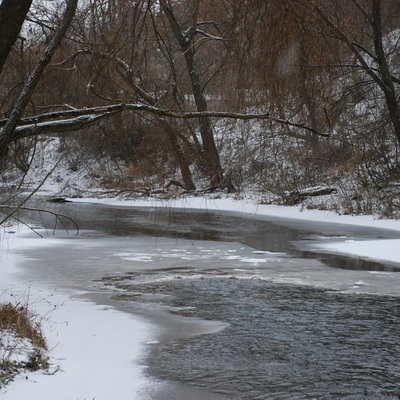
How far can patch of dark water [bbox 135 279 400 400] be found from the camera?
241 inches

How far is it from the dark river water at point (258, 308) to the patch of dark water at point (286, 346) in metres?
0.01

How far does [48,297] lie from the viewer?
945 centimetres

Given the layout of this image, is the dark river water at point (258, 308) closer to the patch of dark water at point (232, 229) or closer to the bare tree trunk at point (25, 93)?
the patch of dark water at point (232, 229)

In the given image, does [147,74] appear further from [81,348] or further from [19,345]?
[19,345]

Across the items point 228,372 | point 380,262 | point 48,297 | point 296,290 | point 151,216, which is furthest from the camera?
point 151,216

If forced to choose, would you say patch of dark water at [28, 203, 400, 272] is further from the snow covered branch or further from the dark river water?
the snow covered branch

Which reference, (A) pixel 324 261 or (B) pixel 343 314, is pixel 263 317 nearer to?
(B) pixel 343 314

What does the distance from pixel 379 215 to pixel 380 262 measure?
7971 millimetres

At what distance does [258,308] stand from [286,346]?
1855 millimetres

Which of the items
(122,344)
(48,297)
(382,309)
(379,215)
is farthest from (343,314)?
(379,215)

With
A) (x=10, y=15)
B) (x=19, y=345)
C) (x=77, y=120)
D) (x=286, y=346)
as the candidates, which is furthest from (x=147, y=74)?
(x=19, y=345)

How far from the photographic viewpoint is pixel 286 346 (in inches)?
290

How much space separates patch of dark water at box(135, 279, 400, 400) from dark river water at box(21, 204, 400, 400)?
0.03 feet

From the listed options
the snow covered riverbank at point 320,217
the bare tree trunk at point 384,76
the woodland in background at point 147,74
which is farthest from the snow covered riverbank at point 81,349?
the bare tree trunk at point 384,76
